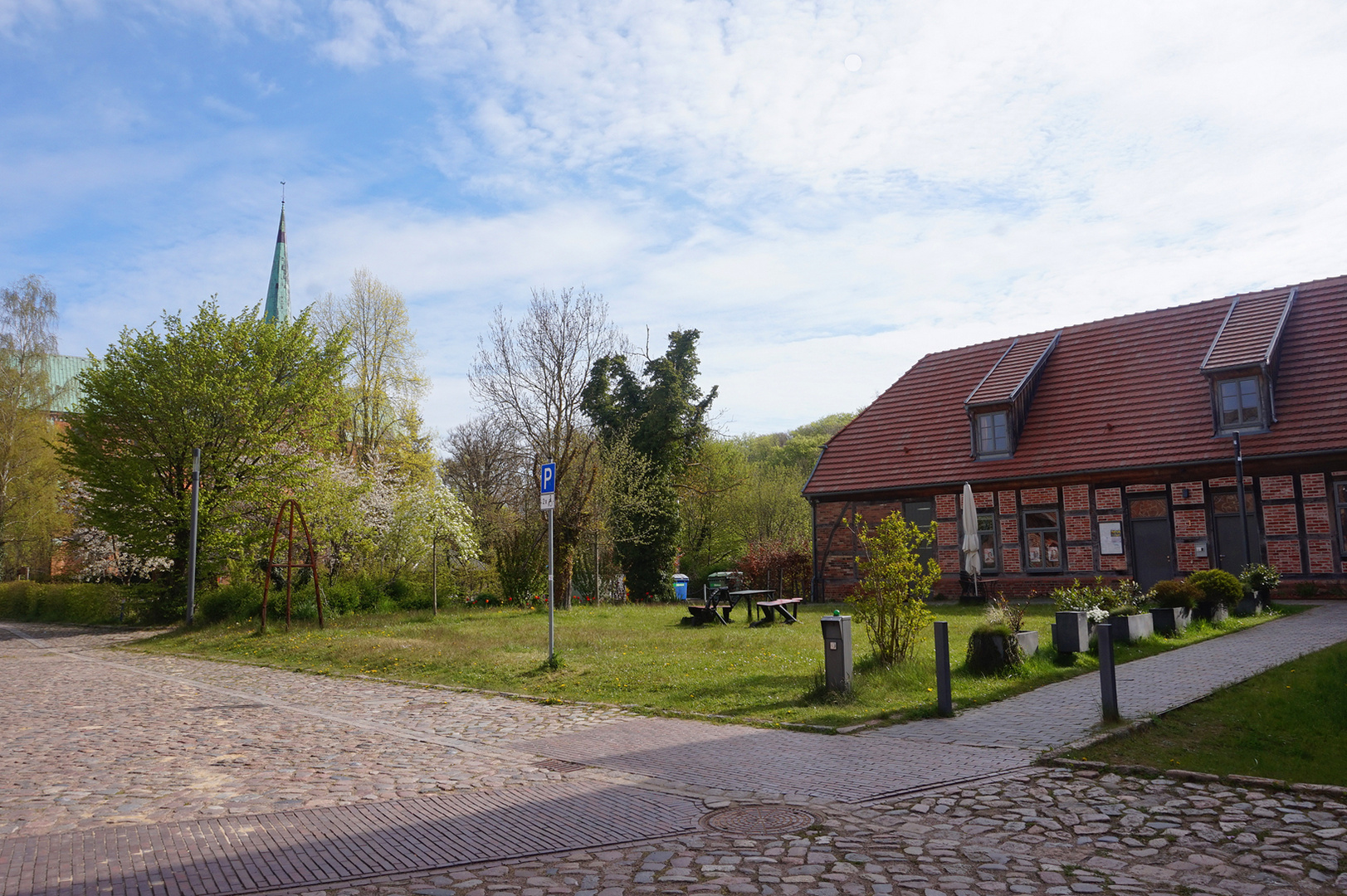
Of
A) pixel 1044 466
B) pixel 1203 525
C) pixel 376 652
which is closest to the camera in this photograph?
pixel 376 652

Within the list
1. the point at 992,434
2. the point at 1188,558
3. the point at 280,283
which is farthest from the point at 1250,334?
the point at 280,283

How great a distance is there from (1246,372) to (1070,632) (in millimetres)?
14107

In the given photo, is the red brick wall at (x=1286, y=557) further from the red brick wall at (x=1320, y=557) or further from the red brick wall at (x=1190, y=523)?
the red brick wall at (x=1190, y=523)

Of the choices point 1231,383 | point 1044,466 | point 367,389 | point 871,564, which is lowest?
point 871,564

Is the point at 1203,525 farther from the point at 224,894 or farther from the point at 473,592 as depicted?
the point at 224,894

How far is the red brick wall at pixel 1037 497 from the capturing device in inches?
951

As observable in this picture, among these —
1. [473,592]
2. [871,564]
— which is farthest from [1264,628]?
[473,592]

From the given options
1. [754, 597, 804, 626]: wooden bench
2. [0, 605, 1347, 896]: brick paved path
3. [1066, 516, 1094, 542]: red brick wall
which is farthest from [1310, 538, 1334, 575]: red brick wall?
[754, 597, 804, 626]: wooden bench

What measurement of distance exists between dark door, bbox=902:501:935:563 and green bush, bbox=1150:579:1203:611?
11.9m

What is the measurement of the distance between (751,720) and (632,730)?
1262 millimetres

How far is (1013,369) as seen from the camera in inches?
1061

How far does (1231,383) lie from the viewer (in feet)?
71.5

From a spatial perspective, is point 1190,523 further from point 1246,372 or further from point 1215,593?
point 1215,593

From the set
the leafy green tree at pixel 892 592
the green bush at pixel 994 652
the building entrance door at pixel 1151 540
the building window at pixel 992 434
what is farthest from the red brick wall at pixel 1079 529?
the leafy green tree at pixel 892 592
